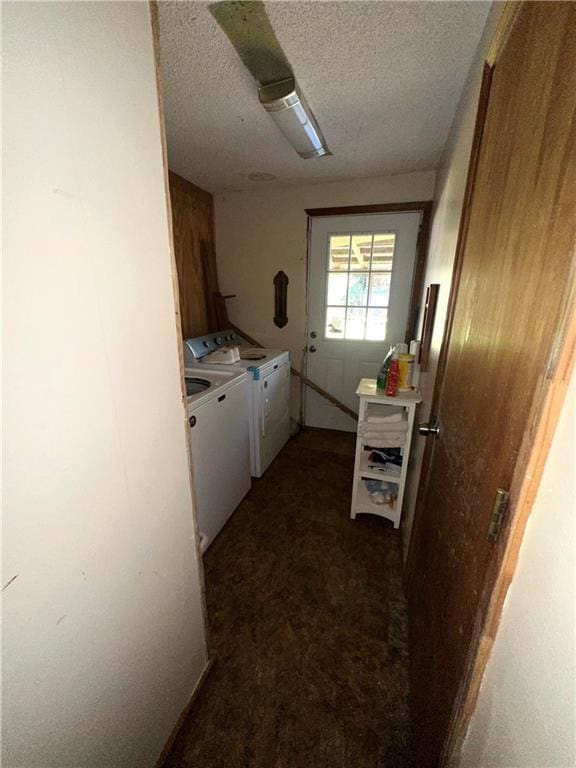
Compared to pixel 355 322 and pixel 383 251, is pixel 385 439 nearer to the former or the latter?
pixel 355 322

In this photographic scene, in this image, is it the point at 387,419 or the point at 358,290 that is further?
the point at 358,290

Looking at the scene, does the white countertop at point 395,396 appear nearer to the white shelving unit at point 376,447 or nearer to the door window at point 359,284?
the white shelving unit at point 376,447

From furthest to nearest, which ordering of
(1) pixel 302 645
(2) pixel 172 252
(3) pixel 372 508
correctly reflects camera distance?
(3) pixel 372 508, (1) pixel 302 645, (2) pixel 172 252

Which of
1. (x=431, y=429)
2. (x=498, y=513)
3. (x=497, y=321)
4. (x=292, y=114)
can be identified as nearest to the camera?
(x=498, y=513)

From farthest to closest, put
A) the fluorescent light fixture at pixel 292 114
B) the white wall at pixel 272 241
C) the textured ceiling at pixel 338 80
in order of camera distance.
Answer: the white wall at pixel 272 241
the fluorescent light fixture at pixel 292 114
the textured ceiling at pixel 338 80

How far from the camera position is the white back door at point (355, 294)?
100 inches

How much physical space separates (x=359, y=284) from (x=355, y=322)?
35 cm

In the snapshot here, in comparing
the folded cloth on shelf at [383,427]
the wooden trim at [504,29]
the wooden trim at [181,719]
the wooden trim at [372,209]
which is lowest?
the wooden trim at [181,719]

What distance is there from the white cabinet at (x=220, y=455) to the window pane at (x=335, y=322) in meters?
1.23

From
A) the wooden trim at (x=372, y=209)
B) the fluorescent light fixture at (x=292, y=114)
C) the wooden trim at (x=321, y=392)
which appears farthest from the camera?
the wooden trim at (x=321, y=392)

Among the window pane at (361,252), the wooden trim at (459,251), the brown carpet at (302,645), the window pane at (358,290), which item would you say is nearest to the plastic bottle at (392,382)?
the wooden trim at (459,251)

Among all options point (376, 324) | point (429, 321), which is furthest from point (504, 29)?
point (376, 324)

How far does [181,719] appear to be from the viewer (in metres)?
0.98

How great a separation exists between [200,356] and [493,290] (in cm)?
200
